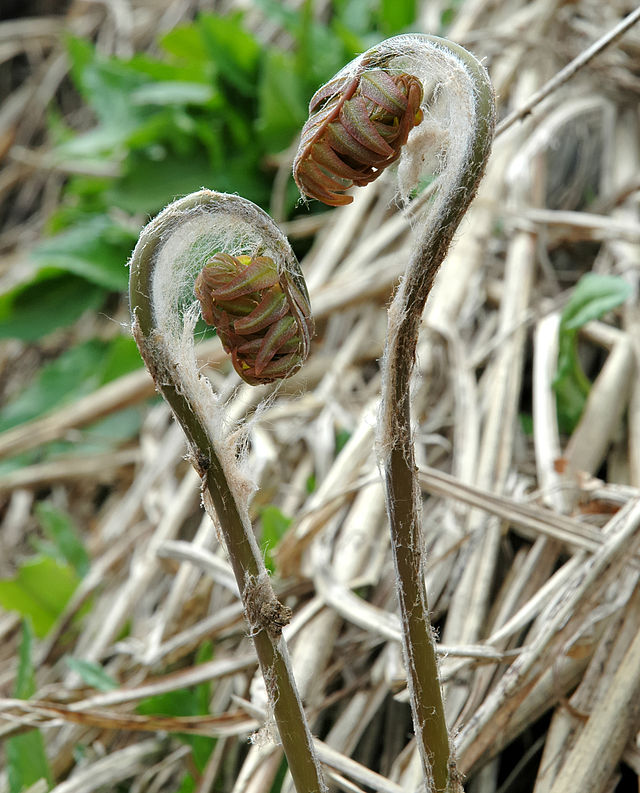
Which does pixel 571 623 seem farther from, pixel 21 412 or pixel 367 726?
pixel 21 412

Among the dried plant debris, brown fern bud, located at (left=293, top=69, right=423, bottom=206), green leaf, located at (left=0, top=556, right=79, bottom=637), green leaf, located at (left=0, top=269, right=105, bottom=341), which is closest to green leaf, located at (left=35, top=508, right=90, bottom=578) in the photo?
the dried plant debris

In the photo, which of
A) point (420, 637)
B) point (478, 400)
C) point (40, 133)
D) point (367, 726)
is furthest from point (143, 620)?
point (40, 133)

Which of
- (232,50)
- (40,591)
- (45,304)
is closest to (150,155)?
(232,50)

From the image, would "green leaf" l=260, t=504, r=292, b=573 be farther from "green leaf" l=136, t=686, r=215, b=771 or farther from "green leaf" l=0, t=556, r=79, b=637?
"green leaf" l=0, t=556, r=79, b=637

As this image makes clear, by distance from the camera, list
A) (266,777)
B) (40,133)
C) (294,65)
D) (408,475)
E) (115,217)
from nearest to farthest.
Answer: (408,475), (266,777), (294,65), (115,217), (40,133)

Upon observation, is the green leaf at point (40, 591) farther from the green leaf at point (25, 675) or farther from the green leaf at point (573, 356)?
the green leaf at point (573, 356)

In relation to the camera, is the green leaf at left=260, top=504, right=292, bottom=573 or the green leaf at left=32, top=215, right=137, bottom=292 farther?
the green leaf at left=32, top=215, right=137, bottom=292

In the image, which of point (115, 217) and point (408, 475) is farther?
point (115, 217)
